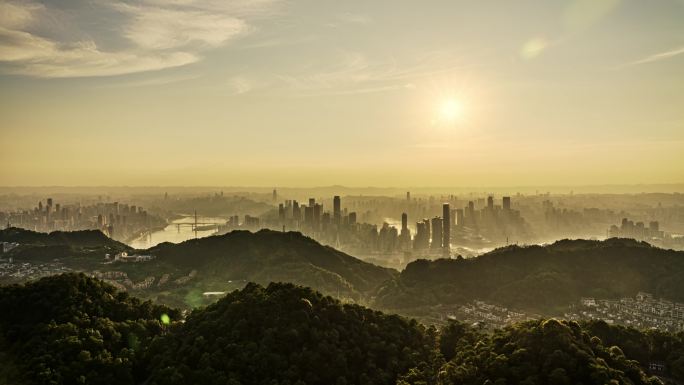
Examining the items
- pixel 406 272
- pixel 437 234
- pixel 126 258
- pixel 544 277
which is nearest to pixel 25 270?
pixel 126 258

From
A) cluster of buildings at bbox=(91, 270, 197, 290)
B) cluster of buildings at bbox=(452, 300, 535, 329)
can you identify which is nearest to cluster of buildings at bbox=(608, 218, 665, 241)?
cluster of buildings at bbox=(452, 300, 535, 329)

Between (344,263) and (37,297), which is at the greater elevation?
(37,297)

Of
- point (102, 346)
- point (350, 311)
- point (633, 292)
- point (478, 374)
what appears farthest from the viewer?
point (633, 292)

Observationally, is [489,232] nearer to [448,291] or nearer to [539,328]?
[448,291]

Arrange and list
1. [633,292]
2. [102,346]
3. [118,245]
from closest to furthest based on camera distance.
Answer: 1. [102,346]
2. [633,292]
3. [118,245]

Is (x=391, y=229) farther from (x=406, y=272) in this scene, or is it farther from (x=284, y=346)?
(x=284, y=346)

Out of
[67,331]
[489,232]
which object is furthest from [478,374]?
[489,232]
